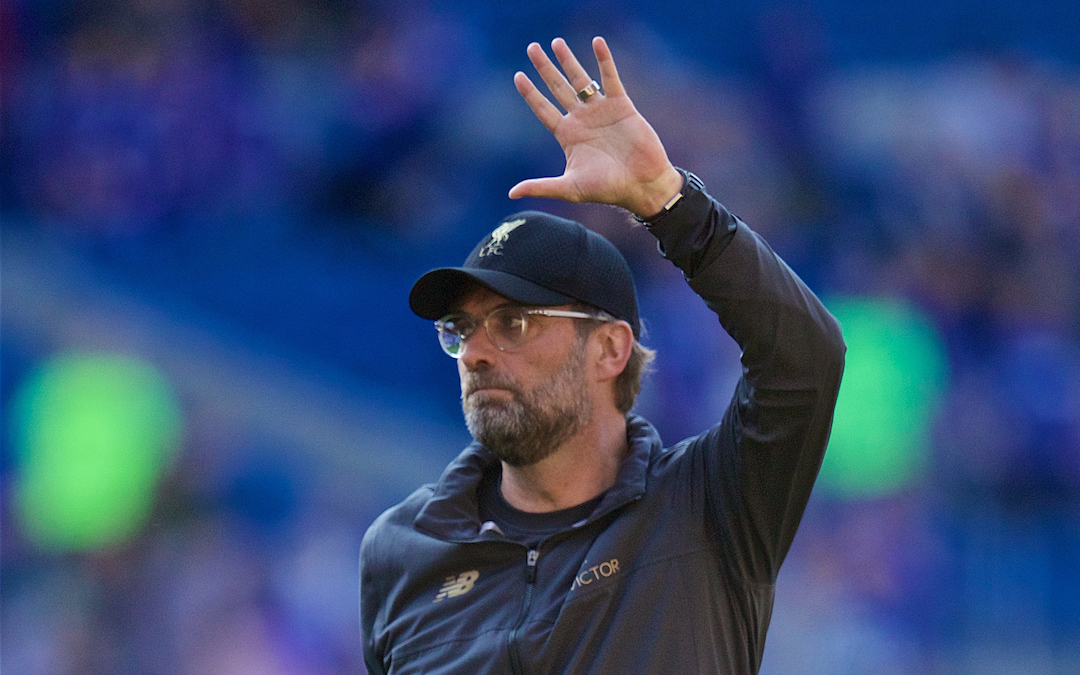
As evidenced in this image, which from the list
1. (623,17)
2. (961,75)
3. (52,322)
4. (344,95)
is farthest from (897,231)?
(52,322)

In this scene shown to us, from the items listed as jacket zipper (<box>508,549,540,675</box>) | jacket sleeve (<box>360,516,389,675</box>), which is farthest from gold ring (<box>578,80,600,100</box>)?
jacket sleeve (<box>360,516,389,675</box>)

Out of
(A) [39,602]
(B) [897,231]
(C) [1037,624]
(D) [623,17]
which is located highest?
(D) [623,17]

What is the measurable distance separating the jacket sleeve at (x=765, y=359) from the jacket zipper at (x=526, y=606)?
44cm

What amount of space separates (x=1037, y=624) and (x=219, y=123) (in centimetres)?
562

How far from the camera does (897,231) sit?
7707mm

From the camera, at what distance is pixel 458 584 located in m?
2.55

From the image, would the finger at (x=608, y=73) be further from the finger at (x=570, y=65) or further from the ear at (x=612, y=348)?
the ear at (x=612, y=348)

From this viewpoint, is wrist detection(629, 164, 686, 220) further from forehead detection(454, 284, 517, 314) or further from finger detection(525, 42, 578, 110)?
forehead detection(454, 284, 517, 314)

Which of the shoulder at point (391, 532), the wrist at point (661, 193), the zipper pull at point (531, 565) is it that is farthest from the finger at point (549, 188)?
the shoulder at point (391, 532)

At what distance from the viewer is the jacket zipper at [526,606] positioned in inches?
92.2

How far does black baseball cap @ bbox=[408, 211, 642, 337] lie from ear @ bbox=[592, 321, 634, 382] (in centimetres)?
3

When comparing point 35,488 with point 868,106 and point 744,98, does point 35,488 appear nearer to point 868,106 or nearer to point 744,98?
point 744,98

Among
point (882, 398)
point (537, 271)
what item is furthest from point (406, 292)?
point (537, 271)

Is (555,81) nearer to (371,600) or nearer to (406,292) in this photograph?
(371,600)
